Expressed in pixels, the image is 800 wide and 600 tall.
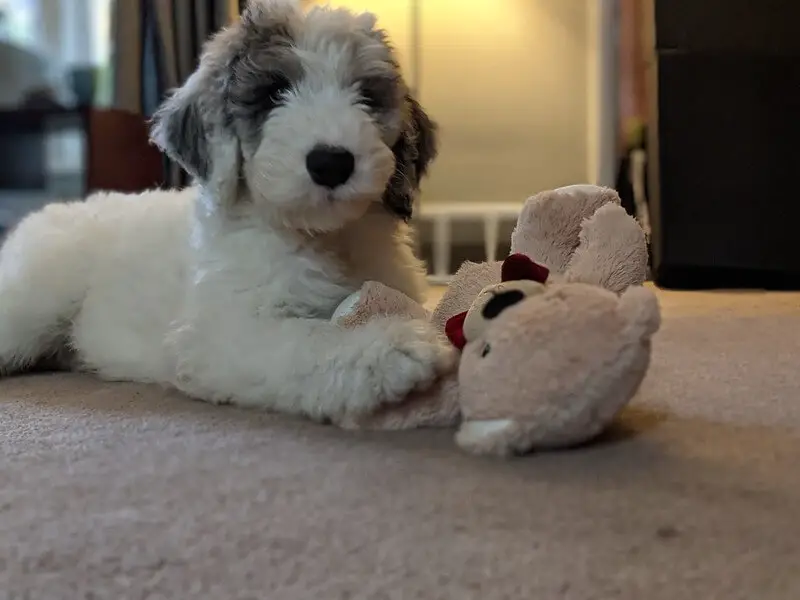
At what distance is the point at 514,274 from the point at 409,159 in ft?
1.06

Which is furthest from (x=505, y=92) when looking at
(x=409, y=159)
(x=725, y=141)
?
(x=409, y=159)


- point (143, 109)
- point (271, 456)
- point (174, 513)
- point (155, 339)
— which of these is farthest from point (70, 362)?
point (143, 109)

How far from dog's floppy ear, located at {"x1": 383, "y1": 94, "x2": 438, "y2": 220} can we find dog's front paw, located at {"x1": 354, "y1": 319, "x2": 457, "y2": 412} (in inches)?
13.3

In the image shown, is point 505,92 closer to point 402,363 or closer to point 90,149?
point 90,149

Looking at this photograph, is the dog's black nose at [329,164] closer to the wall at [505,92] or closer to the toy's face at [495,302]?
the toy's face at [495,302]

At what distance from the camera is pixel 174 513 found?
0.82 m

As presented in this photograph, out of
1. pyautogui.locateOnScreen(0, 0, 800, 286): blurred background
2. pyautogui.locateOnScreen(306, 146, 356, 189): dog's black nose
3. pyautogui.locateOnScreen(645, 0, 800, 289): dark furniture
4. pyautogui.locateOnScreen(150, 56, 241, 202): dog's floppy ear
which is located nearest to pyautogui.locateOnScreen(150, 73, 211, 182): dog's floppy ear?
pyautogui.locateOnScreen(150, 56, 241, 202): dog's floppy ear

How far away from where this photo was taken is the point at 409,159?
1364 millimetres

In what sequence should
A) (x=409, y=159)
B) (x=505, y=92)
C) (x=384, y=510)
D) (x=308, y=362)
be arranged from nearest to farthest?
(x=384, y=510), (x=308, y=362), (x=409, y=159), (x=505, y=92)

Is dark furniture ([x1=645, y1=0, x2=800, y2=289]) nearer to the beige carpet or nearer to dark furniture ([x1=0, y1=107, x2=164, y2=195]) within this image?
dark furniture ([x1=0, y1=107, x2=164, y2=195])

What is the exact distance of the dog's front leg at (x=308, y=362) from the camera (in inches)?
40.6

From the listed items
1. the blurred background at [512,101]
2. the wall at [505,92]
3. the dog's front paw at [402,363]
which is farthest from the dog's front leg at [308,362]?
the wall at [505,92]

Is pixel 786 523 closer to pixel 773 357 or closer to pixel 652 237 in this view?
pixel 773 357

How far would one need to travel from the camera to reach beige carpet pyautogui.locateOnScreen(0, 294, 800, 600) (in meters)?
0.67
